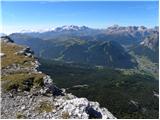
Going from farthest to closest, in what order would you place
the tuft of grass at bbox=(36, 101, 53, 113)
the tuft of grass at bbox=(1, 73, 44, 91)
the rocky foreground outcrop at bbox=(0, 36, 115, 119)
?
the tuft of grass at bbox=(1, 73, 44, 91), the tuft of grass at bbox=(36, 101, 53, 113), the rocky foreground outcrop at bbox=(0, 36, 115, 119)

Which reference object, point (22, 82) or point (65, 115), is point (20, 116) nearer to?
point (65, 115)

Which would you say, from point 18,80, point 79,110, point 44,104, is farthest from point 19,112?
point 18,80

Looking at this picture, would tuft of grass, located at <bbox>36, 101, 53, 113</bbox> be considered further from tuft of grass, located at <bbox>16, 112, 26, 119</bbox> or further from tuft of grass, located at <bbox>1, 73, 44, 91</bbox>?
tuft of grass, located at <bbox>1, 73, 44, 91</bbox>

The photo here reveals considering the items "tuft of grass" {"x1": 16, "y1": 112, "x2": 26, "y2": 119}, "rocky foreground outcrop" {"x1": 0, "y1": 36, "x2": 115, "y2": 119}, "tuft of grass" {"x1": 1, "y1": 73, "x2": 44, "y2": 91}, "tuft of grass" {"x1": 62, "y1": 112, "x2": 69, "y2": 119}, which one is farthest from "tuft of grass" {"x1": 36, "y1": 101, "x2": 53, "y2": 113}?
"tuft of grass" {"x1": 1, "y1": 73, "x2": 44, "y2": 91}

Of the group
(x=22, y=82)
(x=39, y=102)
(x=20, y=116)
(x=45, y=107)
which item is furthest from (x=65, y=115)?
(x=22, y=82)

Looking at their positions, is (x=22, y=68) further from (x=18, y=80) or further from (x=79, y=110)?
(x=79, y=110)

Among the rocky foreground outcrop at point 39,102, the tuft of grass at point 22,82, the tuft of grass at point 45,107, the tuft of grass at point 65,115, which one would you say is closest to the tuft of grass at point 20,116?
the rocky foreground outcrop at point 39,102
